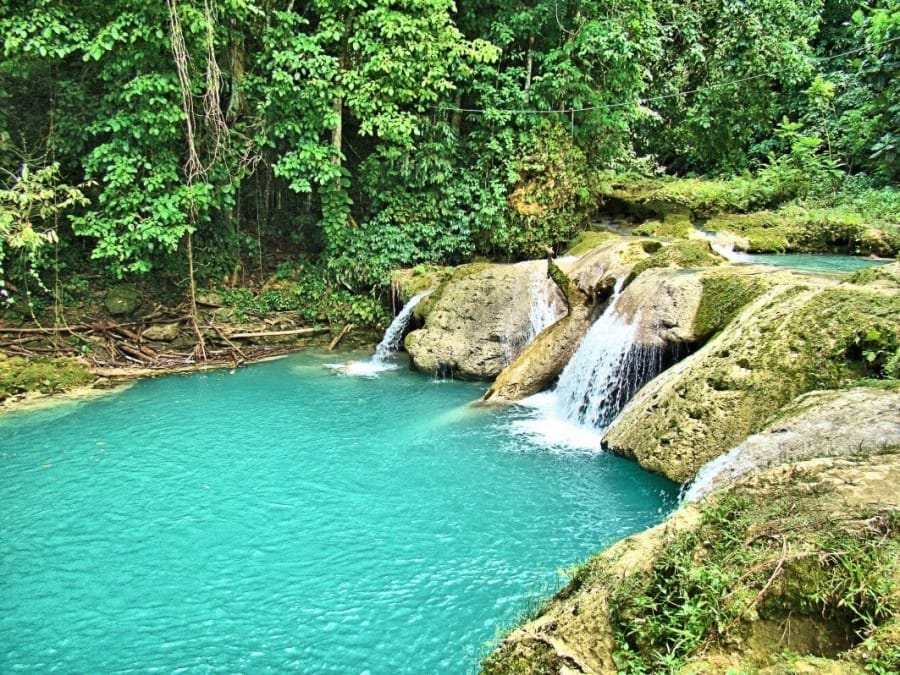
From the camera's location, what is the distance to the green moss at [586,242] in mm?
10617

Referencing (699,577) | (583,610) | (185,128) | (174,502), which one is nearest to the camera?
(699,577)

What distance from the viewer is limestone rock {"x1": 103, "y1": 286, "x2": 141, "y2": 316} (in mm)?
10734

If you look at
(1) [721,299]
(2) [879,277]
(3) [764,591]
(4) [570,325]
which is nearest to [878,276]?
(2) [879,277]

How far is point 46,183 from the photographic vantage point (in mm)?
9938

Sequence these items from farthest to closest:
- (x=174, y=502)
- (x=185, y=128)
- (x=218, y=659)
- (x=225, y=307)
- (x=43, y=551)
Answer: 1. (x=225, y=307)
2. (x=185, y=128)
3. (x=174, y=502)
4. (x=43, y=551)
5. (x=218, y=659)

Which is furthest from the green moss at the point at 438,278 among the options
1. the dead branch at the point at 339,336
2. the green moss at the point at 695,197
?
the green moss at the point at 695,197

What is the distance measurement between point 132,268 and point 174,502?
5734 mm

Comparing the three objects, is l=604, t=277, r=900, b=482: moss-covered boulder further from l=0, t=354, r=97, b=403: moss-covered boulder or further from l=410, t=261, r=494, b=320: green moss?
l=0, t=354, r=97, b=403: moss-covered boulder

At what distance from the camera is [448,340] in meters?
9.55

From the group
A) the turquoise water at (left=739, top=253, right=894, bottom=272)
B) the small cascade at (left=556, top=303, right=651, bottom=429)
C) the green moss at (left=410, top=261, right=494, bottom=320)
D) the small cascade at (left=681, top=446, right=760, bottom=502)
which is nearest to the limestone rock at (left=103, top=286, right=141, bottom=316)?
the green moss at (left=410, top=261, right=494, bottom=320)

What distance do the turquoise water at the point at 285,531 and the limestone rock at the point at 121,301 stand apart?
124 inches

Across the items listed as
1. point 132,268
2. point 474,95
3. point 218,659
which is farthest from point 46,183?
point 218,659

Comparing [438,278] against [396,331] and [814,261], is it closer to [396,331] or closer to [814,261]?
[396,331]

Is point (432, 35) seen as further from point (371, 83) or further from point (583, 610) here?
point (583, 610)
